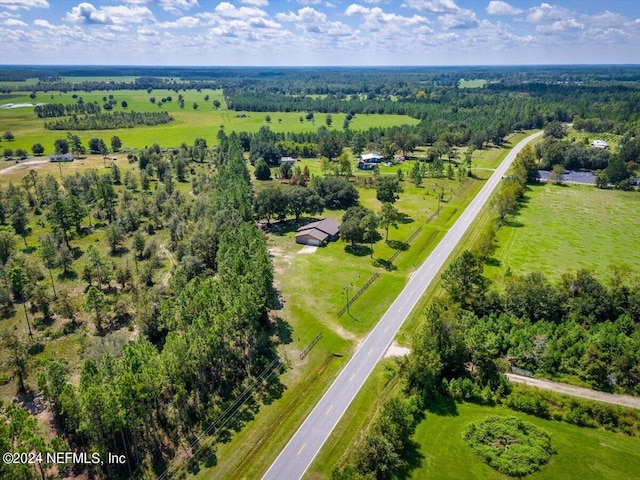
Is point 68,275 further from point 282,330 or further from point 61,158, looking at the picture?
point 61,158

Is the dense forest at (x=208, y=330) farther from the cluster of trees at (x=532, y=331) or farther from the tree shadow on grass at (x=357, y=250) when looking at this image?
the tree shadow on grass at (x=357, y=250)

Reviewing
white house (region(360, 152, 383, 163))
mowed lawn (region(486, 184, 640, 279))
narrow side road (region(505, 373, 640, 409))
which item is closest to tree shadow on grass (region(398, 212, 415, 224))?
mowed lawn (region(486, 184, 640, 279))

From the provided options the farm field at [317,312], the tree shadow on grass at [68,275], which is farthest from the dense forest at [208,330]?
the farm field at [317,312]

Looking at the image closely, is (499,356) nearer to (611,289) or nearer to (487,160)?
(611,289)

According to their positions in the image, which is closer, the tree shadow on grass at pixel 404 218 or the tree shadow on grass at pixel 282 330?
the tree shadow on grass at pixel 282 330

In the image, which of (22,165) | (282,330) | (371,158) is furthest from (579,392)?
(22,165)

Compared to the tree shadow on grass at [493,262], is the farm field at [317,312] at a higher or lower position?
lower

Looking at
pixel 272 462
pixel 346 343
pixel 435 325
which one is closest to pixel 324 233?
pixel 346 343
